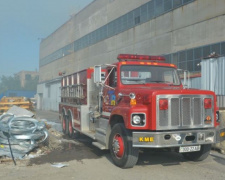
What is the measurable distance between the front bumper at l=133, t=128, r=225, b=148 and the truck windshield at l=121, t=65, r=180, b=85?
1767mm

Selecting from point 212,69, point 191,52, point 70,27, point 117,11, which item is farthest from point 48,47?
point 212,69

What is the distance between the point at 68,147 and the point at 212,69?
24.3ft

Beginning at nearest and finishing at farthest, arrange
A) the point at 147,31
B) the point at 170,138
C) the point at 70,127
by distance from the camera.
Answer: the point at 170,138, the point at 70,127, the point at 147,31

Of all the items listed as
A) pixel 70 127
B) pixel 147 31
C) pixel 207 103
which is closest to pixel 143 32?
pixel 147 31

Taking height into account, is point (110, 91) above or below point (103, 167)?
above

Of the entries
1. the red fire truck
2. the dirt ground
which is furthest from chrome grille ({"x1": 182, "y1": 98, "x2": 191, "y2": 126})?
the dirt ground

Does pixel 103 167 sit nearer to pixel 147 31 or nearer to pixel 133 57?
pixel 133 57

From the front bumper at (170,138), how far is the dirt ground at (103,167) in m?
0.69

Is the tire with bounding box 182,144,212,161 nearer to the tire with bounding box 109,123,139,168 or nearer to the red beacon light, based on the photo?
the tire with bounding box 109,123,139,168

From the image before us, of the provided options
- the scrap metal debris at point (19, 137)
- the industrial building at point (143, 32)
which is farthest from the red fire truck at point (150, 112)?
the industrial building at point (143, 32)

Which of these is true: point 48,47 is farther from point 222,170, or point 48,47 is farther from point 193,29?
point 222,170

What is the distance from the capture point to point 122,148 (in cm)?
625

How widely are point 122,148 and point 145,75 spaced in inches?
80.8

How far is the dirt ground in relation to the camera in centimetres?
577
